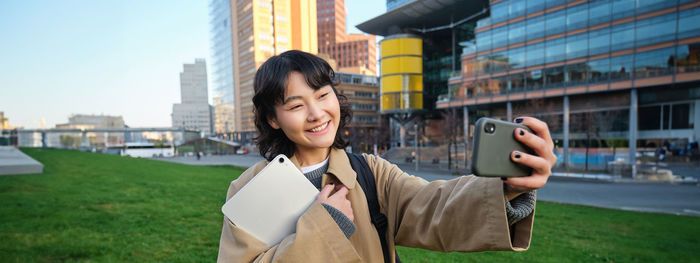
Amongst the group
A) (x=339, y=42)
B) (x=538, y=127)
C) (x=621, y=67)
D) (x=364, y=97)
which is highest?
(x=339, y=42)

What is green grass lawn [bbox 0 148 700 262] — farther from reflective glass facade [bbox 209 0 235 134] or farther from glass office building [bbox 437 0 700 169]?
reflective glass facade [bbox 209 0 235 134]

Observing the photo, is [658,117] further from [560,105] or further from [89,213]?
[89,213]

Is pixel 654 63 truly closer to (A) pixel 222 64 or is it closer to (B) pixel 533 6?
(B) pixel 533 6

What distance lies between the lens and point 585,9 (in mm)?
32062

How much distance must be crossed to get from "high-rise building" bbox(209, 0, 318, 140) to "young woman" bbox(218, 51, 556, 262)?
80.4 meters

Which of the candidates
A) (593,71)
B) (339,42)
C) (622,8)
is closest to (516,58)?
(593,71)

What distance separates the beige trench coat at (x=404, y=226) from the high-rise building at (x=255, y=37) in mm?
80814

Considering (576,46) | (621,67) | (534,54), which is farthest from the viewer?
(534,54)

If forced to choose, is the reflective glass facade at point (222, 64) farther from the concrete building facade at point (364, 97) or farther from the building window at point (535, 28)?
the building window at point (535, 28)

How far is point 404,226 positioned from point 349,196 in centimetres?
36

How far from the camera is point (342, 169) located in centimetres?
185

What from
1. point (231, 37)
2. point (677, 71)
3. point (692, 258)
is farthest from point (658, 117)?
point (231, 37)

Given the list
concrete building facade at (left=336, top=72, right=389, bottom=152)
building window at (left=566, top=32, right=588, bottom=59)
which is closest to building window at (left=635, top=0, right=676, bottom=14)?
building window at (left=566, top=32, right=588, bottom=59)

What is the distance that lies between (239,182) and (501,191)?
4.90 ft
